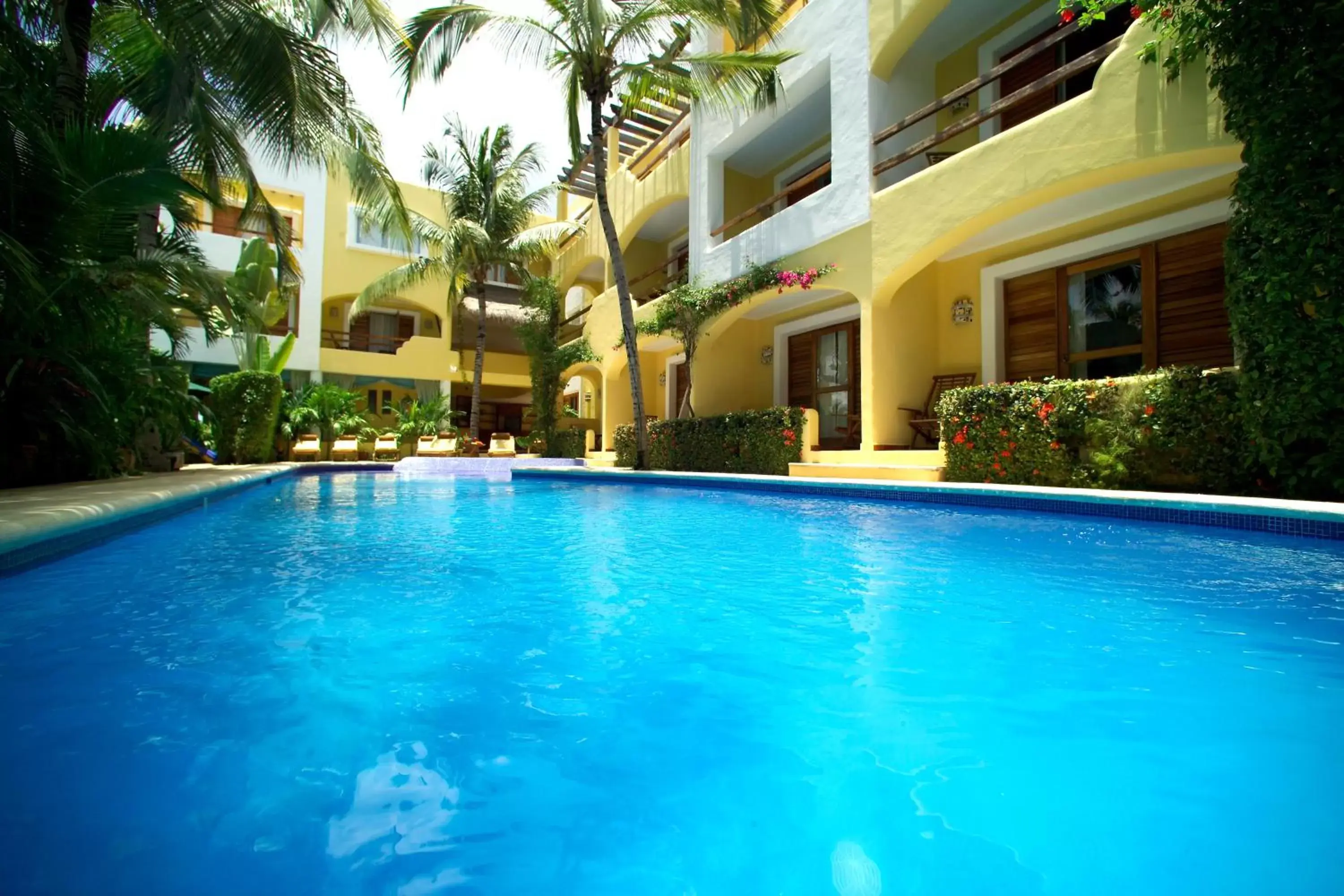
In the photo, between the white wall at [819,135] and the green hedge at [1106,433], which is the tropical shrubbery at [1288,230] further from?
the white wall at [819,135]

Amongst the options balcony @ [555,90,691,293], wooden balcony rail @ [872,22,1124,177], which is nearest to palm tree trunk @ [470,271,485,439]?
balcony @ [555,90,691,293]

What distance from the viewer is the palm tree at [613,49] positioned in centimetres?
1140

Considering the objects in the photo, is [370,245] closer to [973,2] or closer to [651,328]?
[651,328]

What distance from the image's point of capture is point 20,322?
22.0 ft

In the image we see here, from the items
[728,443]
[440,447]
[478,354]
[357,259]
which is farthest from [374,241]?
[728,443]

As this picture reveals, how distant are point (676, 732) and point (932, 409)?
33.7ft

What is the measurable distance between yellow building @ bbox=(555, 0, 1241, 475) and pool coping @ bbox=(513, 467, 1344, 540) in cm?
147

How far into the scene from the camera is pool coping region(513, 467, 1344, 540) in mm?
4871

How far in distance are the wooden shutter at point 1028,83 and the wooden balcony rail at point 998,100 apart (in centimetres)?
19

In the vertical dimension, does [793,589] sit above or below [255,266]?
below

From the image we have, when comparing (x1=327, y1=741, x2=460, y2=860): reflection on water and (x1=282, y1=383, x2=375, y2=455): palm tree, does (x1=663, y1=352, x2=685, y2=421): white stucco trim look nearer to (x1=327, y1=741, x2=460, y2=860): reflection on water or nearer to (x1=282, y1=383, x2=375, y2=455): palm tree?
(x1=282, y1=383, x2=375, y2=455): palm tree

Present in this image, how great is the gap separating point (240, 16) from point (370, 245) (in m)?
17.3

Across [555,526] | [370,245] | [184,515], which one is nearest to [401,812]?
[555,526]

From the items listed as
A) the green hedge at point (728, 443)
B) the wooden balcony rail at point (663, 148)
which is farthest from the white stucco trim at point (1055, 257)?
the wooden balcony rail at point (663, 148)
